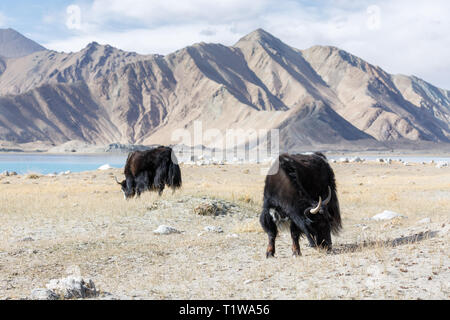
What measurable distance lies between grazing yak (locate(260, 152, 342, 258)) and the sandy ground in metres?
0.34

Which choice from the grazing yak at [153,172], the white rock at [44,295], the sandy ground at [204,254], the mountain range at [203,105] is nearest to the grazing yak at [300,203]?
the sandy ground at [204,254]

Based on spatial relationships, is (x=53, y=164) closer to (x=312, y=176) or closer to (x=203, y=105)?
(x=312, y=176)

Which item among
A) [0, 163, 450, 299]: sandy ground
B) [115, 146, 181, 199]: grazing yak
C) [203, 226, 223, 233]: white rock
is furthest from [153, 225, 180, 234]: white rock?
[115, 146, 181, 199]: grazing yak

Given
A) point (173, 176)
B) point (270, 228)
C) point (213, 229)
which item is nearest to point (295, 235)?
point (270, 228)

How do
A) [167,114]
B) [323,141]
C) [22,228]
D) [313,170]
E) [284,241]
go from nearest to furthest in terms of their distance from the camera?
[313,170] < [284,241] < [22,228] < [323,141] < [167,114]

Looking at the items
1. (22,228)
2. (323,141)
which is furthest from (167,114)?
(22,228)

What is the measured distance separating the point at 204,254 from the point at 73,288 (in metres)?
3.23

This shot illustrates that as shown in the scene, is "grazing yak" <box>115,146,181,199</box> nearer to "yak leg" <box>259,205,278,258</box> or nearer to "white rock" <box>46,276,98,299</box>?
"yak leg" <box>259,205,278,258</box>

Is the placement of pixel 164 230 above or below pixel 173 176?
below

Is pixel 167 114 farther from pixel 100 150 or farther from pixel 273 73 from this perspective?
pixel 100 150

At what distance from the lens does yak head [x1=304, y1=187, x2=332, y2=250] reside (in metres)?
7.05

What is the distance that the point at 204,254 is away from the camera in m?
8.50
